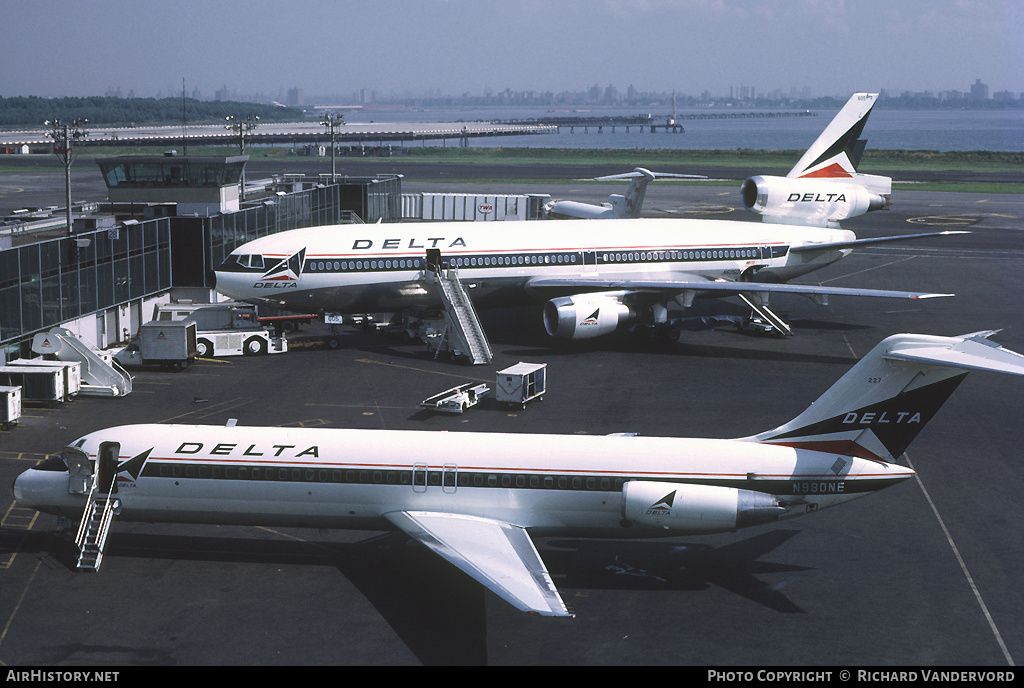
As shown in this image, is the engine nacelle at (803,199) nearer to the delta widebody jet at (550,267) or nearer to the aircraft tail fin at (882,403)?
the delta widebody jet at (550,267)

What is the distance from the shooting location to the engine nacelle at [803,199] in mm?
58938

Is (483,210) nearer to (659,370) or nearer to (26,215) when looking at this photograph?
(26,215)

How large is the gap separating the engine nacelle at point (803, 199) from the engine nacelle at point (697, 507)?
38.2 m

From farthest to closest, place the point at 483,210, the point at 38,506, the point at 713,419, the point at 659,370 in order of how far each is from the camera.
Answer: the point at 483,210 < the point at 659,370 < the point at 713,419 < the point at 38,506

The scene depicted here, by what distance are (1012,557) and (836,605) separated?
6.11 m

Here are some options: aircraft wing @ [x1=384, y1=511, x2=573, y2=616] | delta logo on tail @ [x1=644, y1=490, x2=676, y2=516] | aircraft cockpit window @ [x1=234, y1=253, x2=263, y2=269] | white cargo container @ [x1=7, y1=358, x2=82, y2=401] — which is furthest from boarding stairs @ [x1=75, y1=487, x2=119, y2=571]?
aircraft cockpit window @ [x1=234, y1=253, x2=263, y2=269]

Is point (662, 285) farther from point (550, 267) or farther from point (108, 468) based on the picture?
point (108, 468)

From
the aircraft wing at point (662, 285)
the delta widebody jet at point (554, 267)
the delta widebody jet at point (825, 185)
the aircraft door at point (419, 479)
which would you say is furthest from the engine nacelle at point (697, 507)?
the delta widebody jet at point (825, 185)

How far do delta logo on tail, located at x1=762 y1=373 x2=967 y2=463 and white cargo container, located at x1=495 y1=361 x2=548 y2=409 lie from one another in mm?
16460

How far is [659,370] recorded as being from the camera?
47.0 metres

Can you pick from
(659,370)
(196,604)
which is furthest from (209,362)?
(196,604)

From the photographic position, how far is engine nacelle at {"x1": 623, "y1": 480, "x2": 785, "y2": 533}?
2336 centimetres

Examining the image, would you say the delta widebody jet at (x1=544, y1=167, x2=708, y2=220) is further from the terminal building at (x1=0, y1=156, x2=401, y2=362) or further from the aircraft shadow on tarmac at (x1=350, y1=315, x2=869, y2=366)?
the terminal building at (x1=0, y1=156, x2=401, y2=362)

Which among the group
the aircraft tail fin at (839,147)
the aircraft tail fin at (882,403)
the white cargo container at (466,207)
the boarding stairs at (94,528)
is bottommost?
the boarding stairs at (94,528)
